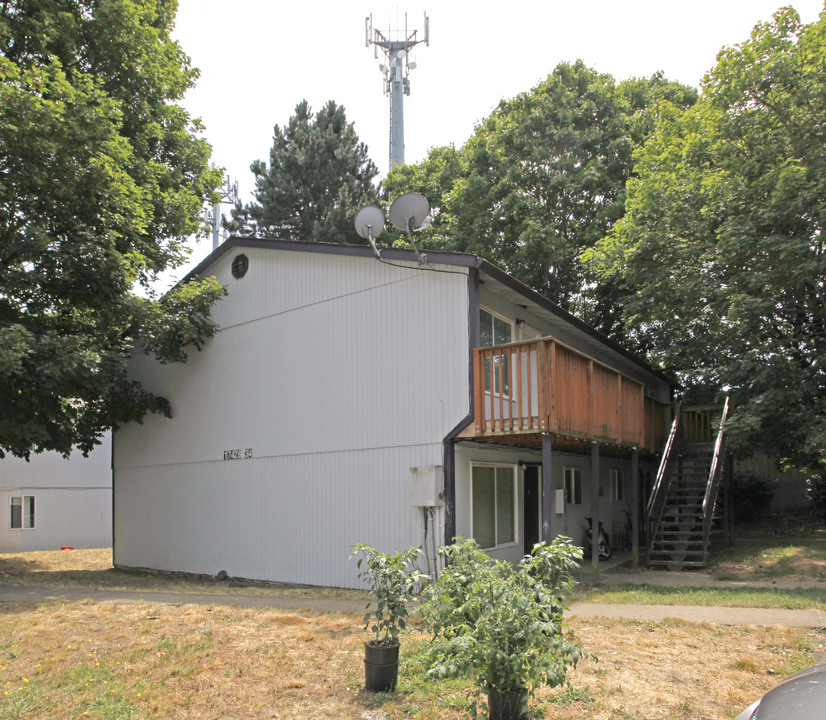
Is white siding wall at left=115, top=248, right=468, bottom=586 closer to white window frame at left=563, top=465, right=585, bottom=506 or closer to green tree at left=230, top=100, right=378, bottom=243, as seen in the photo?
white window frame at left=563, top=465, right=585, bottom=506

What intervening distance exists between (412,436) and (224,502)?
5467 millimetres

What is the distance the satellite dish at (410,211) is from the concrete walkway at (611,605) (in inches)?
241

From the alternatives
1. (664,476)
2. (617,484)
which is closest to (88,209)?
(664,476)

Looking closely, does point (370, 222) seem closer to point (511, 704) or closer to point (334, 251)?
point (334, 251)

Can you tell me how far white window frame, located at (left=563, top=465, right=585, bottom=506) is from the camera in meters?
16.3

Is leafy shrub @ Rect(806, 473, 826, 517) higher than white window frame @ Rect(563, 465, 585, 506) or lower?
lower

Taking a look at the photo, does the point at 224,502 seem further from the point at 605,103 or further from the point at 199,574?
the point at 605,103

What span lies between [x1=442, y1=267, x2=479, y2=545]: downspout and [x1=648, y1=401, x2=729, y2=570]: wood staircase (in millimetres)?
5066

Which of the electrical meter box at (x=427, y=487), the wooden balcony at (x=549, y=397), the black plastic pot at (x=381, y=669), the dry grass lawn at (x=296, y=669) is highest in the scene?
the wooden balcony at (x=549, y=397)

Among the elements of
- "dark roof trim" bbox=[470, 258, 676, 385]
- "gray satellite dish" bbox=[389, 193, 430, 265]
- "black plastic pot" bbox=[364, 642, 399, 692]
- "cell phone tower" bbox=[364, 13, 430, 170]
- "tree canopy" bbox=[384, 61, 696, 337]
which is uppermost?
"cell phone tower" bbox=[364, 13, 430, 170]

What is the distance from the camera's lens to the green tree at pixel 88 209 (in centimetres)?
1273

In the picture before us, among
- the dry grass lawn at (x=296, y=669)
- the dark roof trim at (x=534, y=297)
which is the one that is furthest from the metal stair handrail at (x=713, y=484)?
the dry grass lawn at (x=296, y=669)

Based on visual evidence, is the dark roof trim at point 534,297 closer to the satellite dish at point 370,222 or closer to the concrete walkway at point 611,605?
the satellite dish at point 370,222

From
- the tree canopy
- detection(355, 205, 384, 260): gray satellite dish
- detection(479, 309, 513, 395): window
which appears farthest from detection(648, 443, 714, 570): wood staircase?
the tree canopy
